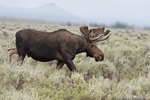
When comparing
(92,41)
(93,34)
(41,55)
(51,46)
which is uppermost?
(93,34)

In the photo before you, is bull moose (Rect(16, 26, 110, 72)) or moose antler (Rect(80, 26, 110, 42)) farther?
moose antler (Rect(80, 26, 110, 42))

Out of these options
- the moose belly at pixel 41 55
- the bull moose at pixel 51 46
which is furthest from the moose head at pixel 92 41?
the moose belly at pixel 41 55

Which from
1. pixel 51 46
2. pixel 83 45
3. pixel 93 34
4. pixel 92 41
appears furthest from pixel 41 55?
pixel 93 34

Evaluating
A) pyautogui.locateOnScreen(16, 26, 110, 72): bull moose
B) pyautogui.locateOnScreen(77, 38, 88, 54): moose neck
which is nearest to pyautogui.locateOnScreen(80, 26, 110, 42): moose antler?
pyautogui.locateOnScreen(16, 26, 110, 72): bull moose

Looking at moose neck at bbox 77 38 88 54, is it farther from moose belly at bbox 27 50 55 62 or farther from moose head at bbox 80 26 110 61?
moose belly at bbox 27 50 55 62

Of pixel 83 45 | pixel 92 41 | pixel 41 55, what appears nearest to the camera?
pixel 41 55

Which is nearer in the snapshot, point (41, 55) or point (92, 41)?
point (41, 55)

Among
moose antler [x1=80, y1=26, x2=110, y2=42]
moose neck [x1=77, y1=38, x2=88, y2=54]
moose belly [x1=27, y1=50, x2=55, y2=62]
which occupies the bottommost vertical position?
moose belly [x1=27, y1=50, x2=55, y2=62]

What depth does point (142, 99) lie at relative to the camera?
4.23m

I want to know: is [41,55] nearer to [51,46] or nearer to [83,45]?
[51,46]

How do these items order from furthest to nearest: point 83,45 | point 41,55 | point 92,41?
point 92,41 < point 83,45 < point 41,55

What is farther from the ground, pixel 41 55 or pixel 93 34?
pixel 93 34

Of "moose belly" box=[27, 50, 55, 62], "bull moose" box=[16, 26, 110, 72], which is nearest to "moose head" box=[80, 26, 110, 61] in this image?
"bull moose" box=[16, 26, 110, 72]

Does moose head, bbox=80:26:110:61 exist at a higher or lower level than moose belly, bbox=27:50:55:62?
higher
